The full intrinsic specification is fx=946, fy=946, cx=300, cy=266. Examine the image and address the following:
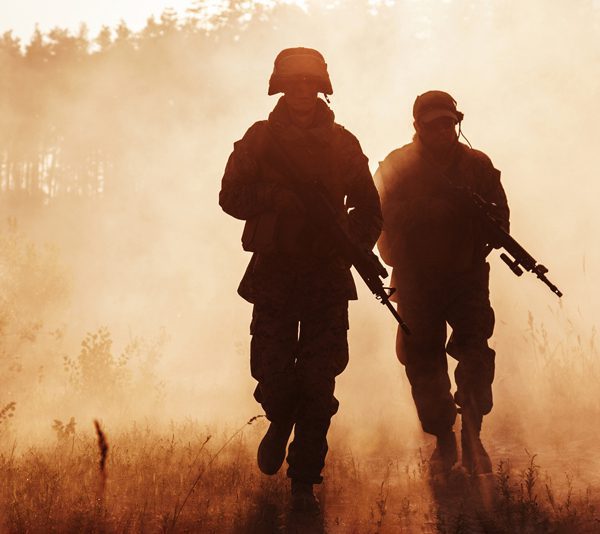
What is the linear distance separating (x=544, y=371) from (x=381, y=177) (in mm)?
3123

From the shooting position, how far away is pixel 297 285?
5117 mm

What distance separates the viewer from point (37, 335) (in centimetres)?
1344

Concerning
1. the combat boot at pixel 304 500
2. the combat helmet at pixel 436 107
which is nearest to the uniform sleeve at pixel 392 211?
the combat helmet at pixel 436 107

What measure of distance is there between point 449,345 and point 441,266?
556mm

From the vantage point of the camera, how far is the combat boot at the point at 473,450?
18.9 feet

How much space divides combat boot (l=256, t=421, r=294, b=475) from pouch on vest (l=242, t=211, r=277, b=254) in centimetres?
100

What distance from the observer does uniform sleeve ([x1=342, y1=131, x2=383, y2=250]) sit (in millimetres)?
5215

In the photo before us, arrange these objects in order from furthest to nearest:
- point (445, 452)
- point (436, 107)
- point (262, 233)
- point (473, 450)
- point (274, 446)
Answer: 1. point (445, 452)
2. point (436, 107)
3. point (473, 450)
4. point (274, 446)
5. point (262, 233)

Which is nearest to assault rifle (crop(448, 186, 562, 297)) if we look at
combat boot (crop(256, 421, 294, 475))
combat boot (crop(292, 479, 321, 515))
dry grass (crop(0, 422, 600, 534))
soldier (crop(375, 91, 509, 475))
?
soldier (crop(375, 91, 509, 475))

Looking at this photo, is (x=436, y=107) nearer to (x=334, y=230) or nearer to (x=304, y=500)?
(x=334, y=230)

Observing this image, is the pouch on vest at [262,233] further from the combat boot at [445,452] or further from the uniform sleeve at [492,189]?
the combat boot at [445,452]

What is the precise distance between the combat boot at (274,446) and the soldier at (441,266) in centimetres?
116

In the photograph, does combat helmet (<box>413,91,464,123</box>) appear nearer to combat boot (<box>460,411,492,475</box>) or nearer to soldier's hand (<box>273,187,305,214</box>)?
soldier's hand (<box>273,187,305,214</box>)

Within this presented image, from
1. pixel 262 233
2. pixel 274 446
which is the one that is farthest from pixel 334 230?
pixel 274 446
